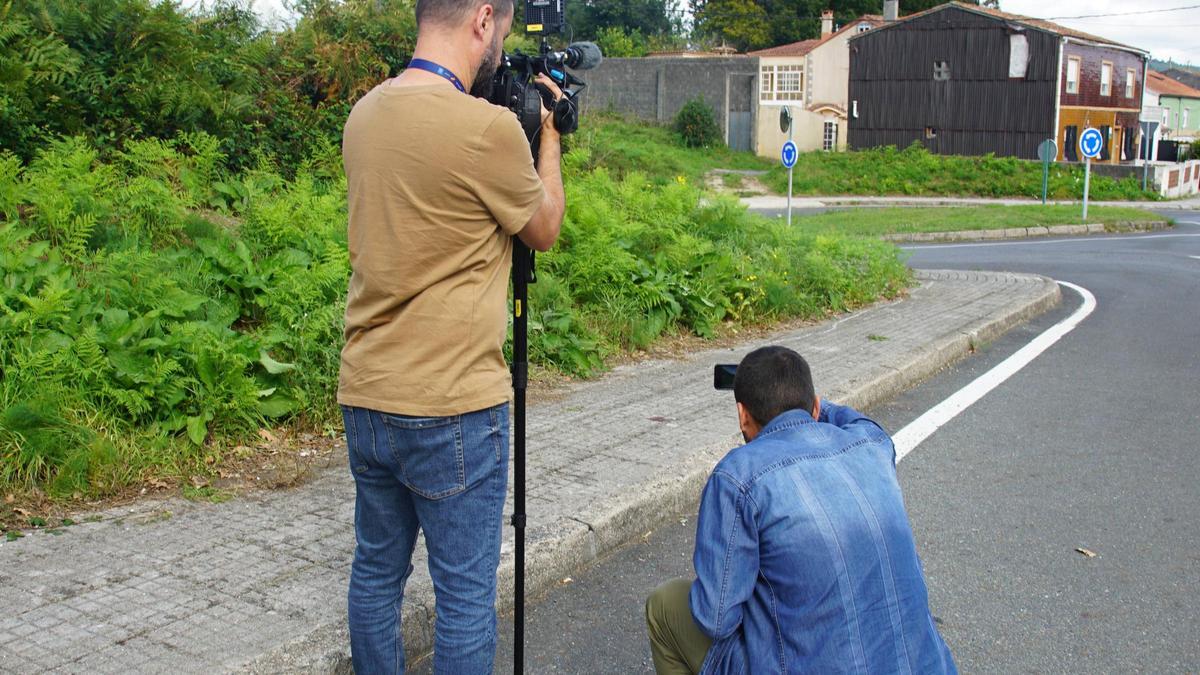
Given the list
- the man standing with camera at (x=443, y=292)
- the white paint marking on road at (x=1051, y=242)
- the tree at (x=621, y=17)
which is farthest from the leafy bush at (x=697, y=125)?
the man standing with camera at (x=443, y=292)

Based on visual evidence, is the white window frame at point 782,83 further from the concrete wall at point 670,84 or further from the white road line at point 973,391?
the white road line at point 973,391

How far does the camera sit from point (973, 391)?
7938 millimetres

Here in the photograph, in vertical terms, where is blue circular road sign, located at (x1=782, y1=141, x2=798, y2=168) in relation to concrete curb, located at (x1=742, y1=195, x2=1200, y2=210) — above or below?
above

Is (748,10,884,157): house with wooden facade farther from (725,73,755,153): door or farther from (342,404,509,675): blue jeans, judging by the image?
(342,404,509,675): blue jeans

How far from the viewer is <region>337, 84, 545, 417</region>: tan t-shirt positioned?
2.55m

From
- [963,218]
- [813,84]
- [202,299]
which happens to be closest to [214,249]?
[202,299]

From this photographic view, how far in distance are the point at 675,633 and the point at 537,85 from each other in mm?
1579

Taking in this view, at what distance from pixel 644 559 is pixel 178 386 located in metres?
2.40

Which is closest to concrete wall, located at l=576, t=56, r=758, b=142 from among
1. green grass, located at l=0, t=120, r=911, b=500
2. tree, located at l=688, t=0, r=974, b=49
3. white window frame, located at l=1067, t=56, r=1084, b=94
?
white window frame, located at l=1067, t=56, r=1084, b=94

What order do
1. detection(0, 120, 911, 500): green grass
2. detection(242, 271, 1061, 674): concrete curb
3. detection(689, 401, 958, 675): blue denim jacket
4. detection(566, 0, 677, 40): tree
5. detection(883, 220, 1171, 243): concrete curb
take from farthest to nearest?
detection(566, 0, 677, 40): tree < detection(883, 220, 1171, 243): concrete curb < detection(0, 120, 911, 500): green grass < detection(242, 271, 1061, 674): concrete curb < detection(689, 401, 958, 675): blue denim jacket

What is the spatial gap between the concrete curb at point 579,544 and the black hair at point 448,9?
1.97m

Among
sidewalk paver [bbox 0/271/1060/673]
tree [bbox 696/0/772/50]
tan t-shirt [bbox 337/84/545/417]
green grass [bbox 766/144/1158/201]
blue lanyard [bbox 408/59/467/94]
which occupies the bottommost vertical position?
sidewalk paver [bbox 0/271/1060/673]

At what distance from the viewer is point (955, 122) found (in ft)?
158

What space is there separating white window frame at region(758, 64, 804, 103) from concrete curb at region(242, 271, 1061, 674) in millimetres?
47095
